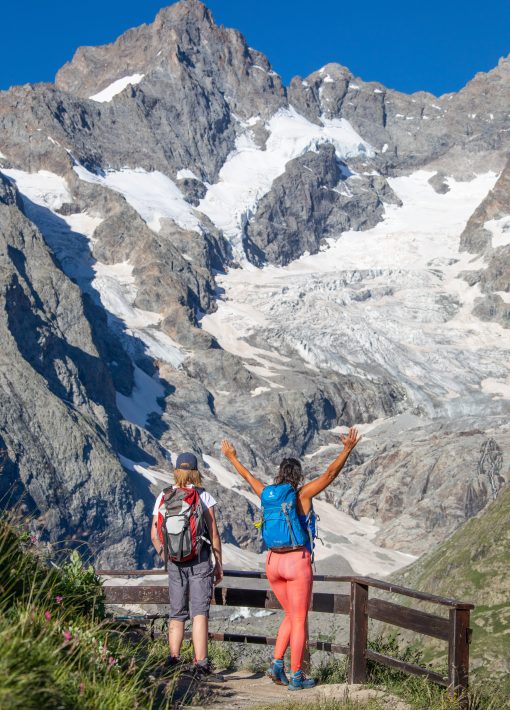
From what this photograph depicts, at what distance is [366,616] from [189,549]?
2.16m

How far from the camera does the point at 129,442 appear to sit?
11994cm

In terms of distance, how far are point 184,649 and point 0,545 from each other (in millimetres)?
4702

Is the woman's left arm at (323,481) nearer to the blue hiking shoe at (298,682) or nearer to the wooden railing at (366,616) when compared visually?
the wooden railing at (366,616)

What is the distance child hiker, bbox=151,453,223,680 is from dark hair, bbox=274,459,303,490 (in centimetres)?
76

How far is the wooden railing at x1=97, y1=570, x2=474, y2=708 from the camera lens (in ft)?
28.6

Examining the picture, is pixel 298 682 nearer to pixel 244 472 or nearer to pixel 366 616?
pixel 366 616

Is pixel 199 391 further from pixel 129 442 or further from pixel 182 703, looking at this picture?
pixel 182 703

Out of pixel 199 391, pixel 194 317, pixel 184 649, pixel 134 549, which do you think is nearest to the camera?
pixel 184 649

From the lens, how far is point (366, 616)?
1008 centimetres

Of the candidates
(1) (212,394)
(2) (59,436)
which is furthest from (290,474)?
(1) (212,394)

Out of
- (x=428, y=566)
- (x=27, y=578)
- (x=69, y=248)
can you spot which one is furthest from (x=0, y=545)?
(x=69, y=248)

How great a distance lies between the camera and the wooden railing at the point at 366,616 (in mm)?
8719

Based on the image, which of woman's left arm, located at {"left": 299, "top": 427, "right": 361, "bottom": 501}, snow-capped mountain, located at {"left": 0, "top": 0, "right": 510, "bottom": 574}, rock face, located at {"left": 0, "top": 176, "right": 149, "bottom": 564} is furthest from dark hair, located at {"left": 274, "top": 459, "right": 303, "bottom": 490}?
rock face, located at {"left": 0, "top": 176, "right": 149, "bottom": 564}

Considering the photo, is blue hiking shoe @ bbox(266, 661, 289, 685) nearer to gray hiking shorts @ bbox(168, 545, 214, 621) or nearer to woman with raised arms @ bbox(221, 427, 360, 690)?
woman with raised arms @ bbox(221, 427, 360, 690)
